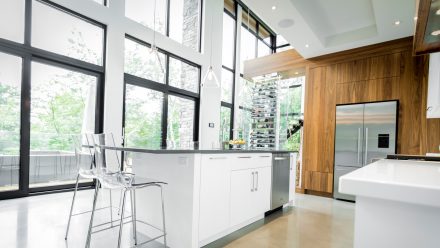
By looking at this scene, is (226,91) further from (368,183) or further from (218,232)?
(368,183)

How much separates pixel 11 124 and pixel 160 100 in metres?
2.67

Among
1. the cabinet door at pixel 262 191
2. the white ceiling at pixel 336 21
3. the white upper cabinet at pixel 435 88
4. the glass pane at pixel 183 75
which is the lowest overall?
the cabinet door at pixel 262 191

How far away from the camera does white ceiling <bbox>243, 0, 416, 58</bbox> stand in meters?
3.31

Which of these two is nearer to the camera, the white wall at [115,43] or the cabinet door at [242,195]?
the cabinet door at [242,195]

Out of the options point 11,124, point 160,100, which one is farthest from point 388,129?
point 11,124

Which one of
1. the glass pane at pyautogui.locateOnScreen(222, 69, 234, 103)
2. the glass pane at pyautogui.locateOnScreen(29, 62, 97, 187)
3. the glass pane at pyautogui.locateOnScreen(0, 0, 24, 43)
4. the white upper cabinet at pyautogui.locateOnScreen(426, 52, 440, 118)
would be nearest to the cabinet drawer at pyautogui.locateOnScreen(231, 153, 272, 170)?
the white upper cabinet at pyautogui.locateOnScreen(426, 52, 440, 118)

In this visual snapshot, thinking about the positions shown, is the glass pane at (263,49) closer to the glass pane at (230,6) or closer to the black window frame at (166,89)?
the glass pane at (230,6)

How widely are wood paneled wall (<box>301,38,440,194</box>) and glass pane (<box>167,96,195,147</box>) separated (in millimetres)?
2912

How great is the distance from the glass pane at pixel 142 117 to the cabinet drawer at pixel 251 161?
2.83 metres

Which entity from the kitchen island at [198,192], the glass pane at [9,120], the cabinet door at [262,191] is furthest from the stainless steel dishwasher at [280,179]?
the glass pane at [9,120]

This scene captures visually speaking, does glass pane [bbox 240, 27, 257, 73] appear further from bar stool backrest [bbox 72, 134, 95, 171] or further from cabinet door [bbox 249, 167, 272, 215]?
bar stool backrest [bbox 72, 134, 95, 171]

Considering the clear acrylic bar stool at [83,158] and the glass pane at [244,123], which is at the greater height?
the glass pane at [244,123]

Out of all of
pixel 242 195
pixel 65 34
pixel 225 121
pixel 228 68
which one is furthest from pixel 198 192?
pixel 228 68

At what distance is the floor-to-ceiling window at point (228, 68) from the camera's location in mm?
7176
